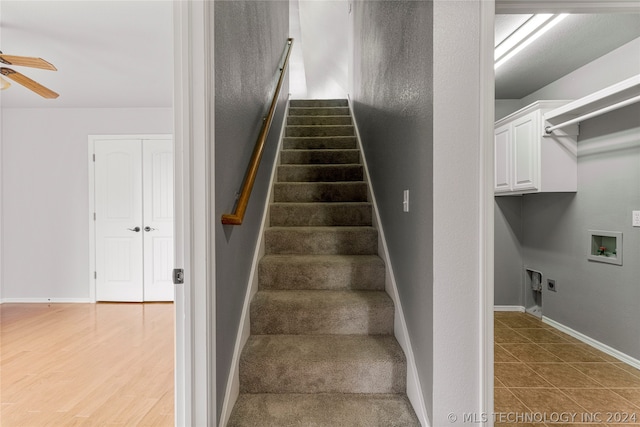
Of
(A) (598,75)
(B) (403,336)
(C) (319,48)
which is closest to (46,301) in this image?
(B) (403,336)

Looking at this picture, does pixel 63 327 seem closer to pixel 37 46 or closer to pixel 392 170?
pixel 37 46

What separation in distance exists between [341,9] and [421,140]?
4.56m

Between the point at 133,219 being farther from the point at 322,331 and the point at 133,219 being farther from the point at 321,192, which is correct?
the point at 322,331

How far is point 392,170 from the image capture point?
1928mm

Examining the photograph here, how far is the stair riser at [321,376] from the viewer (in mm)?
1560

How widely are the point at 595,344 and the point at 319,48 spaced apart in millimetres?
6009

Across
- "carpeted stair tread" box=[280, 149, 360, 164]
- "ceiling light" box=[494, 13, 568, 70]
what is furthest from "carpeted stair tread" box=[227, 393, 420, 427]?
"ceiling light" box=[494, 13, 568, 70]

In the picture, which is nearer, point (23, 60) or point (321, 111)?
point (23, 60)

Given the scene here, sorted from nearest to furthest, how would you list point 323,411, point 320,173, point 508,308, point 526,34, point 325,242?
point 323,411, point 325,242, point 526,34, point 320,173, point 508,308

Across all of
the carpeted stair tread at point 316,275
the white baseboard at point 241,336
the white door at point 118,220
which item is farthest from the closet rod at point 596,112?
the white door at point 118,220

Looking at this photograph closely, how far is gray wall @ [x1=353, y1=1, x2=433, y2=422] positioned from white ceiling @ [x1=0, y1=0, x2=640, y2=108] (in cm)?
107

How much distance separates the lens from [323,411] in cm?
144

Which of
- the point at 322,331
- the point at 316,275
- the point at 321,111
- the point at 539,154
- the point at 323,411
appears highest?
the point at 321,111

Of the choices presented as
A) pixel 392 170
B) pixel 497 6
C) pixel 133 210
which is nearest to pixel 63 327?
pixel 133 210
